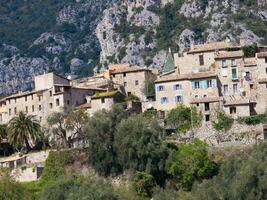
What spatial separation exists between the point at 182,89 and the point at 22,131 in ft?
58.6

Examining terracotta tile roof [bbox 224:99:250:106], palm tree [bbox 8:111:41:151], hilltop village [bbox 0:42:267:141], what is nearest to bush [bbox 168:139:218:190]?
hilltop village [bbox 0:42:267:141]

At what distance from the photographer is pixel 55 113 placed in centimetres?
10312

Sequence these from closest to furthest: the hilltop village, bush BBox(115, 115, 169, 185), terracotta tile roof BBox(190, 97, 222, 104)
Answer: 1. bush BBox(115, 115, 169, 185)
2. terracotta tile roof BBox(190, 97, 222, 104)
3. the hilltop village

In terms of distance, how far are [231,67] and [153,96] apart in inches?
403

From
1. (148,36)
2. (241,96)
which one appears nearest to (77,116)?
(241,96)

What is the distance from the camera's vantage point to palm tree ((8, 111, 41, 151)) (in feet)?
340

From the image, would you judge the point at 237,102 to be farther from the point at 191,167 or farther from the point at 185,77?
the point at 191,167

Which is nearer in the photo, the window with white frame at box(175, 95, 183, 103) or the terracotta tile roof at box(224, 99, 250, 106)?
the terracotta tile roof at box(224, 99, 250, 106)

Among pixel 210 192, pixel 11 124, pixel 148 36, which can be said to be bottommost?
pixel 210 192

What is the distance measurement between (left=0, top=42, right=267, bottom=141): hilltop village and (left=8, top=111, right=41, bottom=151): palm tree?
4.77 m

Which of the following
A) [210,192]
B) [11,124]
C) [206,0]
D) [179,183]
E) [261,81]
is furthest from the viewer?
[206,0]

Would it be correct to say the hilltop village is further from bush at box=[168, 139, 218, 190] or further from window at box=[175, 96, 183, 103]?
bush at box=[168, 139, 218, 190]

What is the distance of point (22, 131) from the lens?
340ft

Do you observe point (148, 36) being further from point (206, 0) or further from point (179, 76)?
point (179, 76)
